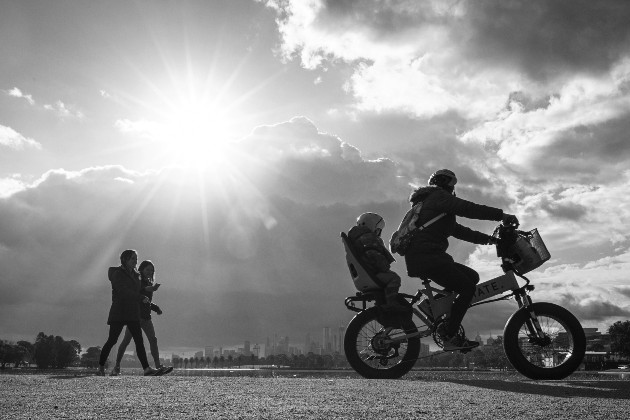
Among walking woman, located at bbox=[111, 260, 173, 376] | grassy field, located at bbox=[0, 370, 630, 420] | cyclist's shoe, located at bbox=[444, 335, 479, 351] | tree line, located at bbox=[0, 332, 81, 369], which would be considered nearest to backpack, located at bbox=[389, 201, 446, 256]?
cyclist's shoe, located at bbox=[444, 335, 479, 351]

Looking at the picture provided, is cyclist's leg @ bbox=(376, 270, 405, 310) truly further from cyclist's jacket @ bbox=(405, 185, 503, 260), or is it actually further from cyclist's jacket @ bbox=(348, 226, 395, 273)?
cyclist's jacket @ bbox=(405, 185, 503, 260)

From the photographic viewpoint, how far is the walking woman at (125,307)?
11.4 metres

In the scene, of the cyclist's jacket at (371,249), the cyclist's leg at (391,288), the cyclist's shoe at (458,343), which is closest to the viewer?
the cyclist's shoe at (458,343)

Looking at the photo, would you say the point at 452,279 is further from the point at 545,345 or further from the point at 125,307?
the point at 125,307

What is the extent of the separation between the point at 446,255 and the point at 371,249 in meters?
1.06

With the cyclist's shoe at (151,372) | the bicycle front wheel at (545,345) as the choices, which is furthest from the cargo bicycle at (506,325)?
the cyclist's shoe at (151,372)

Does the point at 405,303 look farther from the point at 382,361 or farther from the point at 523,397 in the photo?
the point at 523,397

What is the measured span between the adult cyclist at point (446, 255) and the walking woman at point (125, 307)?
19.0ft

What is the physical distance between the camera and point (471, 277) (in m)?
8.32

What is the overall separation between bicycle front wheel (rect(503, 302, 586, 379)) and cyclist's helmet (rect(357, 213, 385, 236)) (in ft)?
7.27

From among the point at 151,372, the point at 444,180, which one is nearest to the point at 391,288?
the point at 444,180

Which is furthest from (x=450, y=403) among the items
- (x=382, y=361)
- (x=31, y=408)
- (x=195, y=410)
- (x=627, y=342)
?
(x=627, y=342)

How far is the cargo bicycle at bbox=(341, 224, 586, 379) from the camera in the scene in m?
8.19

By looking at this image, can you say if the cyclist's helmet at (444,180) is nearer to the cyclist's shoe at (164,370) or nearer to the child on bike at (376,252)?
the child on bike at (376,252)
